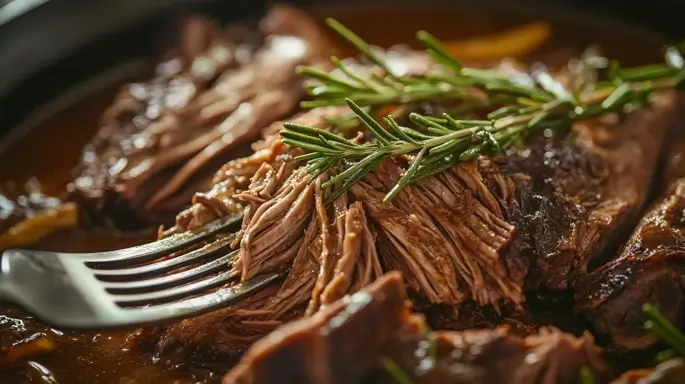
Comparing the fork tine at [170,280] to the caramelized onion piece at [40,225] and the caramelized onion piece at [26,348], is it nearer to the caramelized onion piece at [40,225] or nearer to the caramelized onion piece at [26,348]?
the caramelized onion piece at [26,348]

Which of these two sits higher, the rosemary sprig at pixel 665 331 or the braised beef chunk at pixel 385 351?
the braised beef chunk at pixel 385 351

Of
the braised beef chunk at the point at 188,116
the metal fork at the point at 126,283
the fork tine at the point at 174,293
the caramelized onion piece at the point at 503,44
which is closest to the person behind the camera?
the metal fork at the point at 126,283

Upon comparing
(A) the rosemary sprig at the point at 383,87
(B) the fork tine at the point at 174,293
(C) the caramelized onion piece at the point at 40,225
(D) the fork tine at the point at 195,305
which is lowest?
(D) the fork tine at the point at 195,305

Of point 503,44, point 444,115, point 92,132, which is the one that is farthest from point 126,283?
point 503,44

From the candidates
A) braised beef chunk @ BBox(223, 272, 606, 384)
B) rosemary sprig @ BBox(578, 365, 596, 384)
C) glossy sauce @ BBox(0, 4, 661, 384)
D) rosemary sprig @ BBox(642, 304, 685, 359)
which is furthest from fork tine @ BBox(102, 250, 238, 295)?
rosemary sprig @ BBox(642, 304, 685, 359)

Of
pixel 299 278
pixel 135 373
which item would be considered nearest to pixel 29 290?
pixel 135 373

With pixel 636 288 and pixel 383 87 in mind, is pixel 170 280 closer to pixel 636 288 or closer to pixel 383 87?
pixel 383 87

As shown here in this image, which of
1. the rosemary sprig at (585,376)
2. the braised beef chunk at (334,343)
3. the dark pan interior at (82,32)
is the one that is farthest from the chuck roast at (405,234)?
the dark pan interior at (82,32)

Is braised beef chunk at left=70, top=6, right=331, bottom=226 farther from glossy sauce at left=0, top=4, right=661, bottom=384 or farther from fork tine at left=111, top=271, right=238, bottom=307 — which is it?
fork tine at left=111, top=271, right=238, bottom=307
